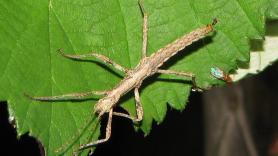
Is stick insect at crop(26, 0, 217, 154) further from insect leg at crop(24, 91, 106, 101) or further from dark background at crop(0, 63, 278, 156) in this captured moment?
dark background at crop(0, 63, 278, 156)

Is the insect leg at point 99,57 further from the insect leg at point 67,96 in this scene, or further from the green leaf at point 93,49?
the insect leg at point 67,96

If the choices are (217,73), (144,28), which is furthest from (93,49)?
(217,73)

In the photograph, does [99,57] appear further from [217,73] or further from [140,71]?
[217,73]

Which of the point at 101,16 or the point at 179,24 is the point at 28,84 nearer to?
the point at 101,16

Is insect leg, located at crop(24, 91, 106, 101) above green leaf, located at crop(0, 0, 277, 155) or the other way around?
the other way around

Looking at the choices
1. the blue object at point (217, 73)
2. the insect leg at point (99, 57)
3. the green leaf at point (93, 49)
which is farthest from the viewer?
the blue object at point (217, 73)

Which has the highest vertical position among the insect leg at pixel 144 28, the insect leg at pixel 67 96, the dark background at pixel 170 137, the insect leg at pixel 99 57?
the insect leg at pixel 144 28

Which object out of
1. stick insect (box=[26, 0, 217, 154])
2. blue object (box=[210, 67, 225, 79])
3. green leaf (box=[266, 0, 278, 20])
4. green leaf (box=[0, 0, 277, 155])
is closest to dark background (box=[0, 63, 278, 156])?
stick insect (box=[26, 0, 217, 154])

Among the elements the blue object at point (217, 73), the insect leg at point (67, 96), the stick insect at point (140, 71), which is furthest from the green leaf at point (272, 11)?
the insect leg at point (67, 96)

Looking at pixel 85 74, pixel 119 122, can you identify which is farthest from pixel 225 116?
pixel 85 74
